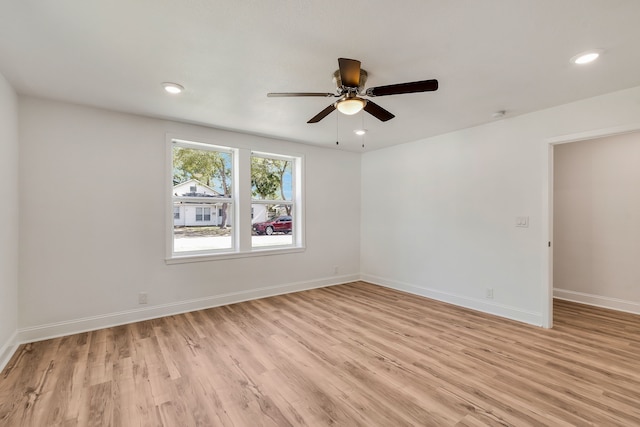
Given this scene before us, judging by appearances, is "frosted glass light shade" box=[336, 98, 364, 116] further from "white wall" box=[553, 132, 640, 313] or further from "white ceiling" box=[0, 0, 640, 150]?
"white wall" box=[553, 132, 640, 313]

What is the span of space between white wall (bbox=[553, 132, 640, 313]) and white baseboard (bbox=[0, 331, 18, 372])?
21.6ft

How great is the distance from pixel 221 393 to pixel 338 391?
33.2 inches

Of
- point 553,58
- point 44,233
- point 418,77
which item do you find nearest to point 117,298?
point 44,233

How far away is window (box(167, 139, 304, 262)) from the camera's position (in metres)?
4.00

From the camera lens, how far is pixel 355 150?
5.45 m

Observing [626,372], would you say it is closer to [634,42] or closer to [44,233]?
[634,42]

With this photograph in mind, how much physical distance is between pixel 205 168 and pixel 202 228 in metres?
0.85

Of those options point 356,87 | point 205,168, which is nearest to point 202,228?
point 205,168

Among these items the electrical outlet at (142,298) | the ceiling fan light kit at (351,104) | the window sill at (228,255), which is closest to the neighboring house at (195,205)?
the window sill at (228,255)

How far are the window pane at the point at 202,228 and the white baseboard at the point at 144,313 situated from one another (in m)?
0.72

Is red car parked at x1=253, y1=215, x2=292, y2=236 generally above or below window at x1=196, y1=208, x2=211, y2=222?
below

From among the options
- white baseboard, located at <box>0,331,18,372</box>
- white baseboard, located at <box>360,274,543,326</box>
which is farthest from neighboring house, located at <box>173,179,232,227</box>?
white baseboard, located at <box>360,274,543,326</box>

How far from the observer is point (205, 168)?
4.21 meters

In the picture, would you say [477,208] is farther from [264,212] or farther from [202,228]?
[202,228]
